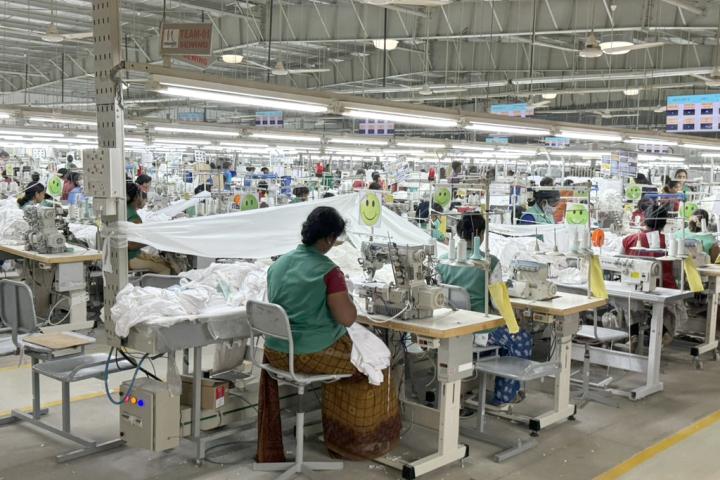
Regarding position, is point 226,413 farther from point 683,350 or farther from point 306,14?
point 306,14

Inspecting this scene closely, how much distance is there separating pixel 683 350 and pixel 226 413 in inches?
195

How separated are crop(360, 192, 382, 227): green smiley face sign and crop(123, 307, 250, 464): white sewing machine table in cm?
186

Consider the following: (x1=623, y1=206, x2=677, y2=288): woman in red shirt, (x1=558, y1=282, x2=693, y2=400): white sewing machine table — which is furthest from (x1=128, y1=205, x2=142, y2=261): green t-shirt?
(x1=623, y1=206, x2=677, y2=288): woman in red shirt

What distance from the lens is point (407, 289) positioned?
4.22m

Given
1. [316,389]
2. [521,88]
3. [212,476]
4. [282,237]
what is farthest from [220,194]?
[521,88]

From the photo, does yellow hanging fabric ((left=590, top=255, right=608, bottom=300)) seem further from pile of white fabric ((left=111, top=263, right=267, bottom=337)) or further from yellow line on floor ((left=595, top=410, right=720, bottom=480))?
pile of white fabric ((left=111, top=263, right=267, bottom=337))

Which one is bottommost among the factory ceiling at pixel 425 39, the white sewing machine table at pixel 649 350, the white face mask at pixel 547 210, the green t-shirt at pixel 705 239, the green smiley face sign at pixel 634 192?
the white sewing machine table at pixel 649 350

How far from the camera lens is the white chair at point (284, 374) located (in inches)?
147

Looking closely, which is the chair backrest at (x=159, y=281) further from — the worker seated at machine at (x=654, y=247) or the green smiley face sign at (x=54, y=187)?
the green smiley face sign at (x=54, y=187)

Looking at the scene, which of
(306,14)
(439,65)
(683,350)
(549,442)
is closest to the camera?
(549,442)

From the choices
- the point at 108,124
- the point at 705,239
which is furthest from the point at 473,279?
the point at 705,239

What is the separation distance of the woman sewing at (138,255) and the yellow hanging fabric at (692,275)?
4899 mm

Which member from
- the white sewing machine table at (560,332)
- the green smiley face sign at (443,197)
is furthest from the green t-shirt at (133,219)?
the green smiley face sign at (443,197)

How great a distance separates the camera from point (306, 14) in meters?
11.6
